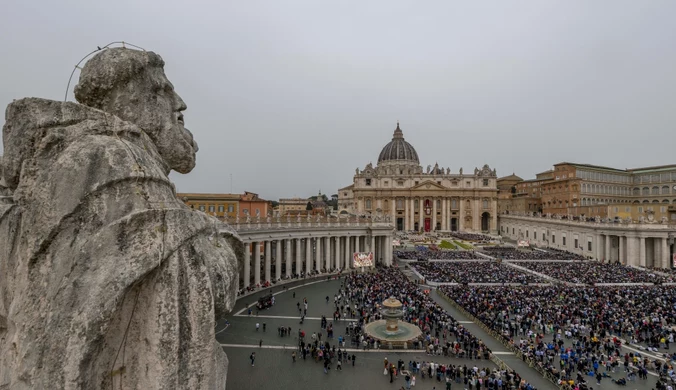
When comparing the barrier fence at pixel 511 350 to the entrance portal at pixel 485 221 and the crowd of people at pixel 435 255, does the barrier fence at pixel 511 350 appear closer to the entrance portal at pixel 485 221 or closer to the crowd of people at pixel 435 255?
the crowd of people at pixel 435 255

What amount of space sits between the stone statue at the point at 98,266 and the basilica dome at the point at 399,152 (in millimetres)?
136938

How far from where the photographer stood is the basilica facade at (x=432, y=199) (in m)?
113

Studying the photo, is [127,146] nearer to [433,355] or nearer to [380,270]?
[433,355]

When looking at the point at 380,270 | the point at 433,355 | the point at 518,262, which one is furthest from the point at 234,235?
the point at 518,262

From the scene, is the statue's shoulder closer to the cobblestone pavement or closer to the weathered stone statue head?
the weathered stone statue head

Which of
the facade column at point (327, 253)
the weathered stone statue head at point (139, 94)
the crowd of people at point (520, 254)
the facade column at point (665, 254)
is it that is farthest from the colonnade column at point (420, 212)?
the weathered stone statue head at point (139, 94)

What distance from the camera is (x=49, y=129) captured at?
5.16 metres

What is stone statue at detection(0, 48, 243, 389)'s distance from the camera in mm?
4332

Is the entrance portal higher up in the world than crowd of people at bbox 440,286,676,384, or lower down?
higher up

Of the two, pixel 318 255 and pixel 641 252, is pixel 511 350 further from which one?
pixel 641 252

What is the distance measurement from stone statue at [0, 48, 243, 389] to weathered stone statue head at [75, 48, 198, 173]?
0.75m

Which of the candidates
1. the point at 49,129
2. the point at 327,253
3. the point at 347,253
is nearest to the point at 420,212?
the point at 347,253

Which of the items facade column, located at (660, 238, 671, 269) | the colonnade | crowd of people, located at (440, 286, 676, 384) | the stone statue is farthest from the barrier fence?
facade column, located at (660, 238, 671, 269)

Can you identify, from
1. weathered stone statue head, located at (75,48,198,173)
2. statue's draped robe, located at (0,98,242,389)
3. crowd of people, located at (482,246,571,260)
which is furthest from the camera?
Result: crowd of people, located at (482,246,571,260)
